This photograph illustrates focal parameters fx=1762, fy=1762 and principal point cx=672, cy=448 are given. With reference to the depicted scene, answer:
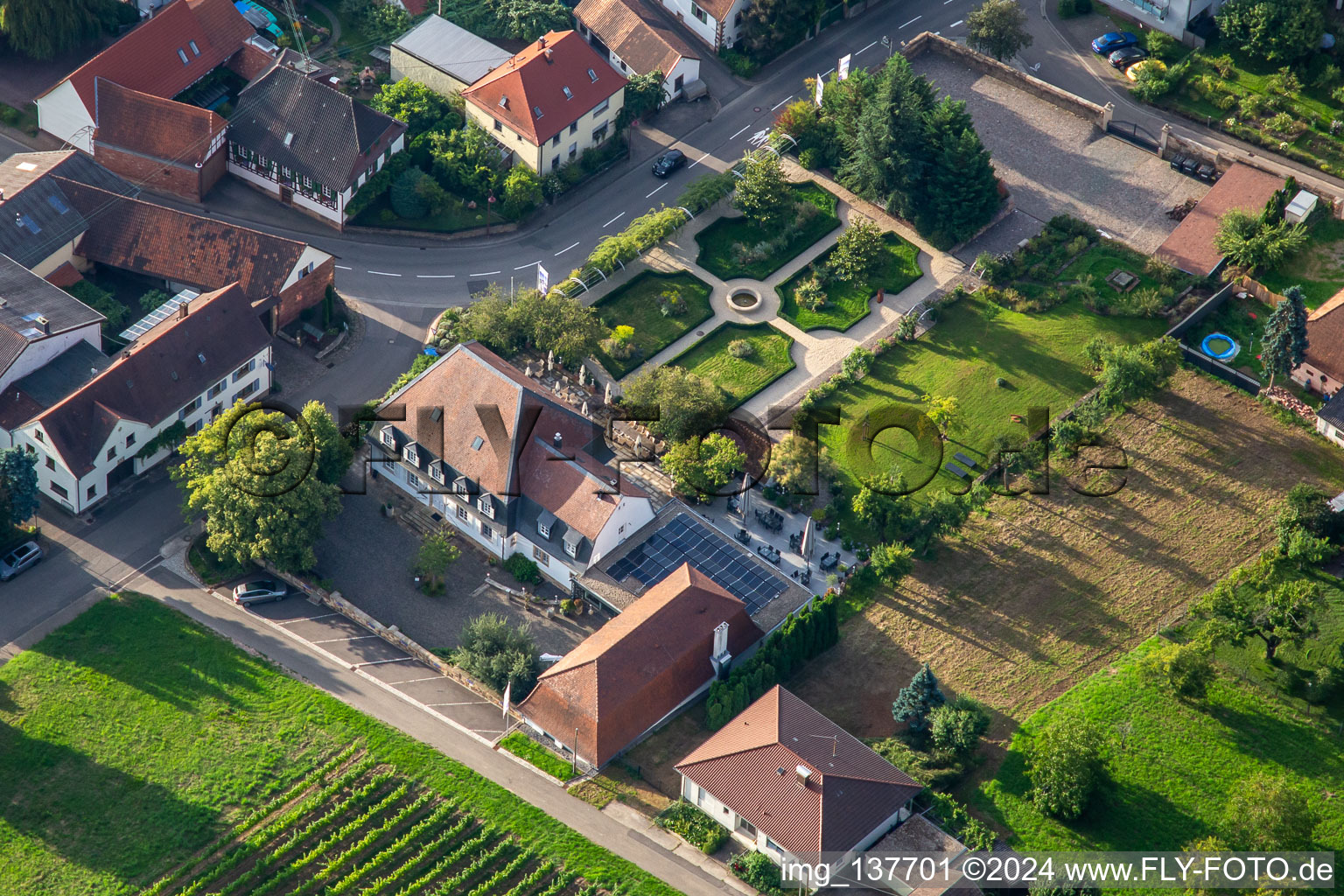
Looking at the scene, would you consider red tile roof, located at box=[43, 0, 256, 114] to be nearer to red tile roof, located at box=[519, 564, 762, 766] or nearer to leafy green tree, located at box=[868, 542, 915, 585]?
red tile roof, located at box=[519, 564, 762, 766]

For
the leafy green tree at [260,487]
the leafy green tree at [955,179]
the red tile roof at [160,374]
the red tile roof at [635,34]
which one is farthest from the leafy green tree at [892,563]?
the red tile roof at [635,34]

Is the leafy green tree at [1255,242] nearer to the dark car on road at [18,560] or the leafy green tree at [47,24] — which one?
the dark car on road at [18,560]

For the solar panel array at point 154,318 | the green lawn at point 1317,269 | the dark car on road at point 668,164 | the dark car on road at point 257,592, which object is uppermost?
the dark car on road at point 668,164

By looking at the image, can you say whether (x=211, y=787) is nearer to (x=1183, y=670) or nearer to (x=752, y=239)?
(x=1183, y=670)

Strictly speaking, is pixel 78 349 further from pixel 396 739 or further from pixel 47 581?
pixel 396 739

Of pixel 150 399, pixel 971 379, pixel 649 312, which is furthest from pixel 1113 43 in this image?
pixel 150 399

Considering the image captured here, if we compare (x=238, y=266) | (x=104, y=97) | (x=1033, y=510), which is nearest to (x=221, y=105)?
(x=104, y=97)
